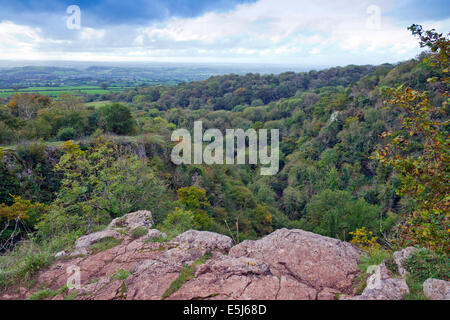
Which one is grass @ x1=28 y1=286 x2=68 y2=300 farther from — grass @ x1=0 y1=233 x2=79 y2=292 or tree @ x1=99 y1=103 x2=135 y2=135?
tree @ x1=99 y1=103 x2=135 y2=135

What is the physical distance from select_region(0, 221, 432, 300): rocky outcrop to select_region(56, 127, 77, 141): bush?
53.1 feet

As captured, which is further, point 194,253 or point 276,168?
point 276,168

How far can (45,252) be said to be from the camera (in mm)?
5133

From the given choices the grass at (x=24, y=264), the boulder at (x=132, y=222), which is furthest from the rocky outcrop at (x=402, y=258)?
the grass at (x=24, y=264)

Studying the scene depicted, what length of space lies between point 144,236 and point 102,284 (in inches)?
74.4

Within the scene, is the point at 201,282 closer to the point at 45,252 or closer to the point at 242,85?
the point at 45,252

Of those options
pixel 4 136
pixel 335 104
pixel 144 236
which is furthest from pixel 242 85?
pixel 144 236

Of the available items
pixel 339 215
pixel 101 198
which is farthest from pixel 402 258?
pixel 339 215

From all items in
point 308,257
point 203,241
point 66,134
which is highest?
point 66,134

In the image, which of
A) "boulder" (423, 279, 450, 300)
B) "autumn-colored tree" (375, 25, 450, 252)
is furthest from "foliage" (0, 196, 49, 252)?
"autumn-colored tree" (375, 25, 450, 252)

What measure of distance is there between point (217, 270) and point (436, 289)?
9.72ft

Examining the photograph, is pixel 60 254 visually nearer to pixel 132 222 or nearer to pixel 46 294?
pixel 46 294

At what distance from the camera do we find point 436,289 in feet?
10.0

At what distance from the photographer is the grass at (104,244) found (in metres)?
5.36
